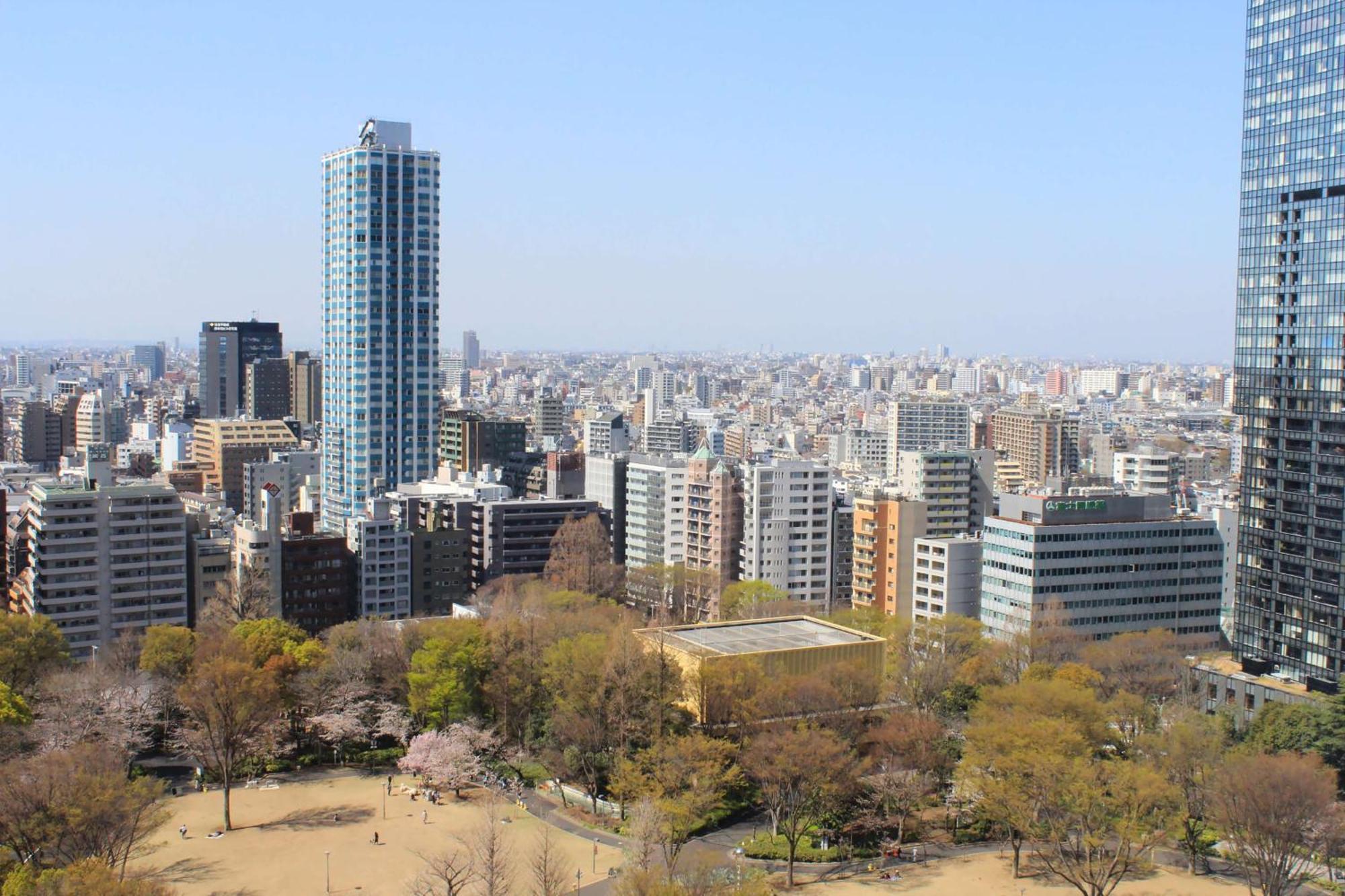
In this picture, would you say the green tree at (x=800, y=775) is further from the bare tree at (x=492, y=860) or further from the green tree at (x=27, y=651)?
the green tree at (x=27, y=651)

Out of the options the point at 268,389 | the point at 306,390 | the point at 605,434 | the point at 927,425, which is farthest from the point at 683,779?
the point at 268,389

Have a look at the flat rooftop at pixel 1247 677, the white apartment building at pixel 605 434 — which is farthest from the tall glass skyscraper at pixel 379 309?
the flat rooftop at pixel 1247 677

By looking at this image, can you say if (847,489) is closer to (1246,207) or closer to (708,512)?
(708,512)

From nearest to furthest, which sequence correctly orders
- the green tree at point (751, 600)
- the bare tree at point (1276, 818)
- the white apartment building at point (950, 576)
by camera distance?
the bare tree at point (1276, 818)
the green tree at point (751, 600)
the white apartment building at point (950, 576)

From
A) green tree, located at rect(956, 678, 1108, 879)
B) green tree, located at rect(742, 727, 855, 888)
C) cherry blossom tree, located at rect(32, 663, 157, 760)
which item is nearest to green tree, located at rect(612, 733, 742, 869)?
green tree, located at rect(742, 727, 855, 888)

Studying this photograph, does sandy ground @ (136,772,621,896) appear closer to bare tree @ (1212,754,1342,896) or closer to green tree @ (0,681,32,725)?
green tree @ (0,681,32,725)

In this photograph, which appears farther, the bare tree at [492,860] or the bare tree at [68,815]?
the bare tree at [68,815]
